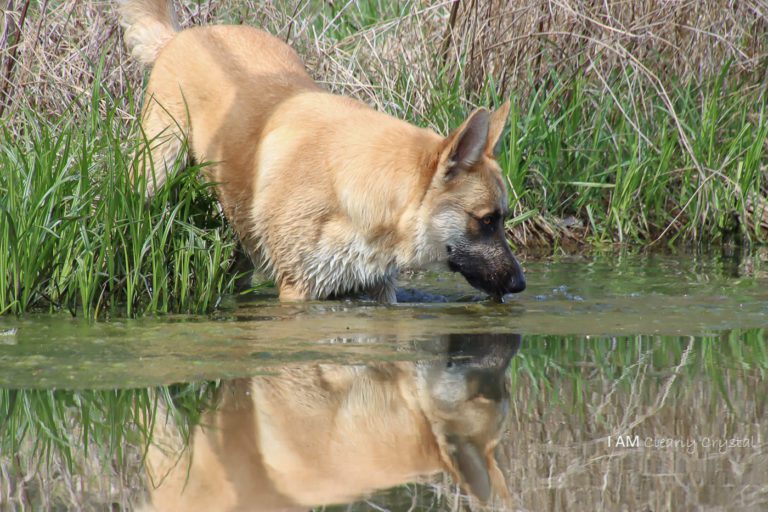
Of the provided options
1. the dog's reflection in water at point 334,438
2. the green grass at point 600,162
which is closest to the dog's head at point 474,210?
the green grass at point 600,162

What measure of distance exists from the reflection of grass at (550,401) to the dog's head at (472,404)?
0.09 m

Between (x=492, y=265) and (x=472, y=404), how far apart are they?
185 centimetres

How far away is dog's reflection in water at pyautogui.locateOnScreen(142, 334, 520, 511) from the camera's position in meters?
2.96

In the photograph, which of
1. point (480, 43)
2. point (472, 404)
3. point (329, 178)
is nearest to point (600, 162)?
point (480, 43)

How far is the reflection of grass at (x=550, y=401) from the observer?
3.20 metres

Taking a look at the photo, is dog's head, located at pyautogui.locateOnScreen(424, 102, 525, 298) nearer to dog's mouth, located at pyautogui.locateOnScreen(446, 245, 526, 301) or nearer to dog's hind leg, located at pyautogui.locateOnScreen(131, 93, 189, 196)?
dog's mouth, located at pyautogui.locateOnScreen(446, 245, 526, 301)

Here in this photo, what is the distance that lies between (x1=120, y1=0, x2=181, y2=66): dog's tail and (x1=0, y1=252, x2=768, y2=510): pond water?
1.82 meters

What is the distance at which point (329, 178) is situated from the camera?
5.50 metres

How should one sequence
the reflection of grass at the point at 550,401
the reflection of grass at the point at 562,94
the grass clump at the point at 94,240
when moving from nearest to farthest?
the reflection of grass at the point at 550,401 < the grass clump at the point at 94,240 < the reflection of grass at the point at 562,94

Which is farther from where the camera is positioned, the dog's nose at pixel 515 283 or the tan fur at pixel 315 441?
the dog's nose at pixel 515 283

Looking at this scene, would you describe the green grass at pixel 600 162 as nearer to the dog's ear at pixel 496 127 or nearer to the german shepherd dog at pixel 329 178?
the german shepherd dog at pixel 329 178

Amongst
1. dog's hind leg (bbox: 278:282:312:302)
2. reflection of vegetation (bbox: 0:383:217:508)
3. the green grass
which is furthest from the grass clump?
reflection of vegetation (bbox: 0:383:217:508)

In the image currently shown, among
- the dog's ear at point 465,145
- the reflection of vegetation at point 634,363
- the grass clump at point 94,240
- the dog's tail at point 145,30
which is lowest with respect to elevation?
the reflection of vegetation at point 634,363

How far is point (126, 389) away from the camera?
12.7 ft
